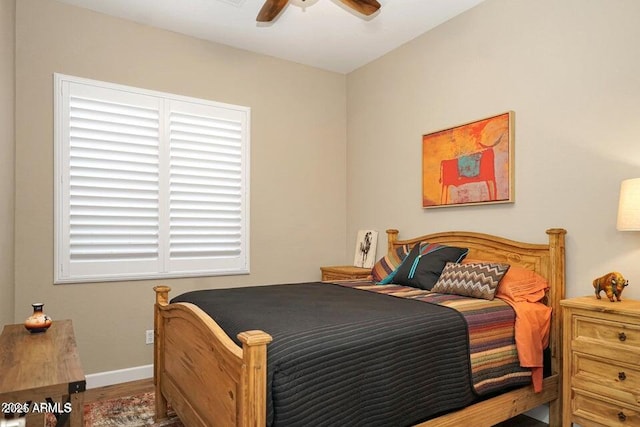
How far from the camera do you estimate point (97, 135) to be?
10.7ft

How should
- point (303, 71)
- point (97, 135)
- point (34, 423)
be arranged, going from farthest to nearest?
point (303, 71) → point (97, 135) → point (34, 423)

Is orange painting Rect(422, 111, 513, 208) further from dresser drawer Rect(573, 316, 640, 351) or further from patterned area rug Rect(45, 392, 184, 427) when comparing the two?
patterned area rug Rect(45, 392, 184, 427)

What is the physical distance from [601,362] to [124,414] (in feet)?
9.25

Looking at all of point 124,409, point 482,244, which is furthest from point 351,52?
point 124,409

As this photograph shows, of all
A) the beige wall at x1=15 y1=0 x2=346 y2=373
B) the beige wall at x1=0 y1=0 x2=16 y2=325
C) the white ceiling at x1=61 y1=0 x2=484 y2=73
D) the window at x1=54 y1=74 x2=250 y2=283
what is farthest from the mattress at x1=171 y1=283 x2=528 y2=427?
the white ceiling at x1=61 y1=0 x2=484 y2=73

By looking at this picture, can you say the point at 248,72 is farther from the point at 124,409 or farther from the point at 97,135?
the point at 124,409

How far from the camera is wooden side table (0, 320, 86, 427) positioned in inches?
A: 57.0

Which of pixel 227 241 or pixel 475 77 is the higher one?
pixel 475 77

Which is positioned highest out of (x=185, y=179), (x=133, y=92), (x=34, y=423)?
(x=133, y=92)

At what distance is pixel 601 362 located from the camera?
6.86 feet

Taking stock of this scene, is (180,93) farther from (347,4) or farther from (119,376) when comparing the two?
(119,376)

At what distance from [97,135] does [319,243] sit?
89.9 inches

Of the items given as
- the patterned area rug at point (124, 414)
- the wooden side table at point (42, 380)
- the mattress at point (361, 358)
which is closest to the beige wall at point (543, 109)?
the mattress at point (361, 358)

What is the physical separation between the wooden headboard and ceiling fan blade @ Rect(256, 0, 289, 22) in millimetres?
2072
